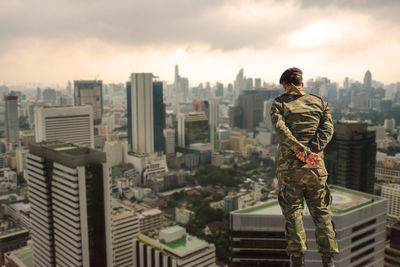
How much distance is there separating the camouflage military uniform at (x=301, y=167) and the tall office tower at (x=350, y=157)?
10.2 meters

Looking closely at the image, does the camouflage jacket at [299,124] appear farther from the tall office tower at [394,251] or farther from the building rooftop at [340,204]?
the tall office tower at [394,251]

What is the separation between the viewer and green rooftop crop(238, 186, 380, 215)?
5.60 metres

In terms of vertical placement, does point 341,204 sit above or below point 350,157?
above

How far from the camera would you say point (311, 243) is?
512 centimetres

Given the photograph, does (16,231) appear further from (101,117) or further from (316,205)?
(101,117)

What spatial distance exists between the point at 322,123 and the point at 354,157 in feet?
34.5

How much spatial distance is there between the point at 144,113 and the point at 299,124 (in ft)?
70.2

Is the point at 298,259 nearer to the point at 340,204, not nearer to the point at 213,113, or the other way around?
the point at 340,204

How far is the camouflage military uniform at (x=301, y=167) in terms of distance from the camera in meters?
1.63

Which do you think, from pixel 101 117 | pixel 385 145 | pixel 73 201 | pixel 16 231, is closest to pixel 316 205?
pixel 73 201

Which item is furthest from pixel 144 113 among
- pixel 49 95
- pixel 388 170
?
pixel 49 95

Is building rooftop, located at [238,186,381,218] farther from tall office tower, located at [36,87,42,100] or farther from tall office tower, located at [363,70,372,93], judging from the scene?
tall office tower, located at [36,87,42,100]

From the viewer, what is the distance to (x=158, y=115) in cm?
2352

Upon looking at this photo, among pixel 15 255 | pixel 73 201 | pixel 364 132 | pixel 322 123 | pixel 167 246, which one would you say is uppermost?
pixel 322 123
